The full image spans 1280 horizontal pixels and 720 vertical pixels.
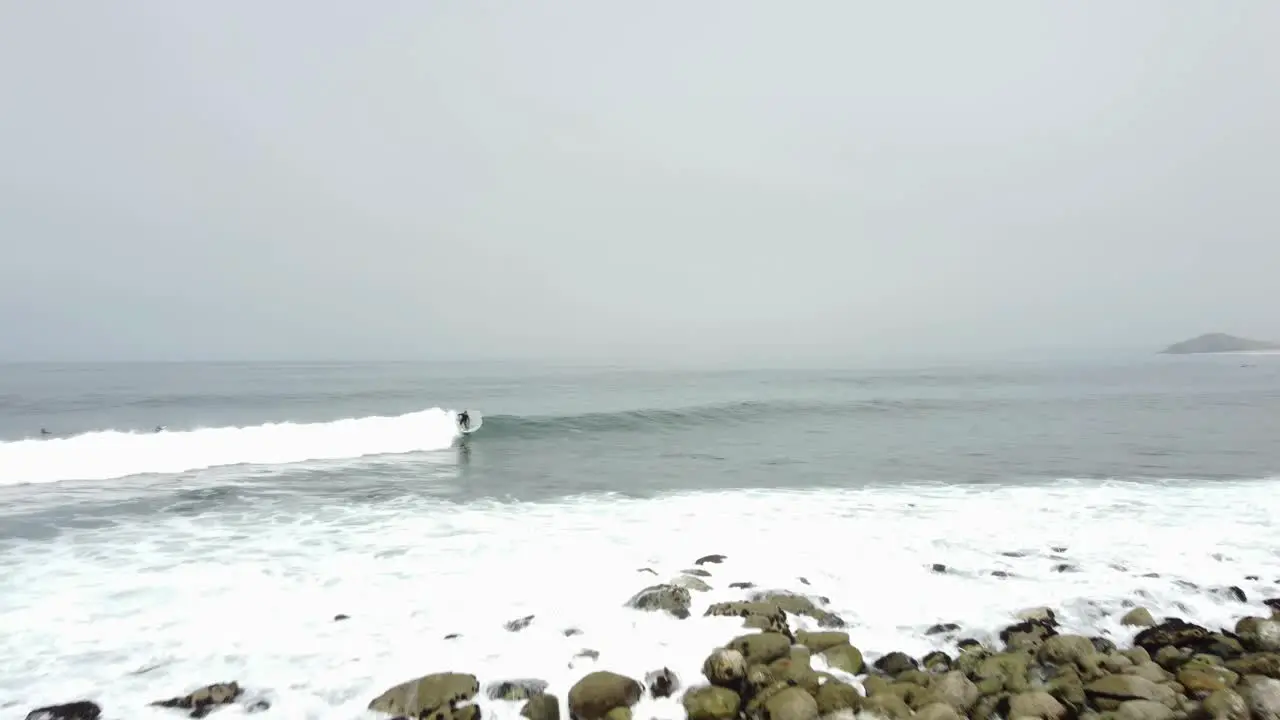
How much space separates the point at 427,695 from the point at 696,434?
1711 cm

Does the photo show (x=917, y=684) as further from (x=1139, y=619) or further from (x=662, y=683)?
(x=1139, y=619)

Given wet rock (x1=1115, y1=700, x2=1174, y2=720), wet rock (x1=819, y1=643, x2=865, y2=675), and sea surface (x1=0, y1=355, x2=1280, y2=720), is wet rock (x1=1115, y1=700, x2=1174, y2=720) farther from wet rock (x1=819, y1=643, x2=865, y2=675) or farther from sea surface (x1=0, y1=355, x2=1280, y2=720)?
wet rock (x1=819, y1=643, x2=865, y2=675)

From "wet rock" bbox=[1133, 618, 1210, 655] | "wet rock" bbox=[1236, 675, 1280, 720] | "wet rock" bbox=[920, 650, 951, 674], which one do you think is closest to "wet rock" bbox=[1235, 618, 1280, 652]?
"wet rock" bbox=[1133, 618, 1210, 655]

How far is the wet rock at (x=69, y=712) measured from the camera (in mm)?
4254

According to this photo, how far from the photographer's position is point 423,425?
2042 centimetres

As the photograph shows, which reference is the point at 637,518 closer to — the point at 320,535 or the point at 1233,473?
the point at 320,535

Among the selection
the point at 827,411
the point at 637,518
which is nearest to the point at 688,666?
the point at 637,518

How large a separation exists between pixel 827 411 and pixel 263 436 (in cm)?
2101

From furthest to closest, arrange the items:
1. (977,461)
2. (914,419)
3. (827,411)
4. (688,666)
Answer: (827,411), (914,419), (977,461), (688,666)

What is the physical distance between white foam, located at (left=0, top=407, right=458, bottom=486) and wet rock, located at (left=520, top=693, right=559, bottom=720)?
1444cm

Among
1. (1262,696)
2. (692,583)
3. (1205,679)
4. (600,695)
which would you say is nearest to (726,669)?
(600,695)

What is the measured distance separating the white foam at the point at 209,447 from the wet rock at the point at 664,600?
13.4 metres

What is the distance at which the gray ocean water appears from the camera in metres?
12.8

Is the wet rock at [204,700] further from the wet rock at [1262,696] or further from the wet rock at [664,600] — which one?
the wet rock at [1262,696]
